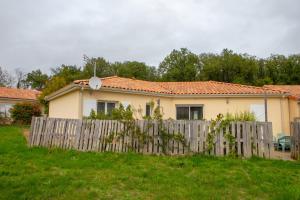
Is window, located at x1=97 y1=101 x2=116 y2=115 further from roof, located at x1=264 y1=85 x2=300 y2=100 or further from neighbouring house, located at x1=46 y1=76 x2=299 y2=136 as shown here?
roof, located at x1=264 y1=85 x2=300 y2=100

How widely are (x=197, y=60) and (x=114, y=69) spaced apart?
13.8 metres

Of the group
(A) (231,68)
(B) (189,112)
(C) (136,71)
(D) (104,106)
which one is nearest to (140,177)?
(D) (104,106)

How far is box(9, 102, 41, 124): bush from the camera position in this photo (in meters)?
26.2

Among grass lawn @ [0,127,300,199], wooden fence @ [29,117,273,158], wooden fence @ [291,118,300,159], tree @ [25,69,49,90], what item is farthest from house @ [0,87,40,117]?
wooden fence @ [291,118,300,159]

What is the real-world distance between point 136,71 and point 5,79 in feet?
112

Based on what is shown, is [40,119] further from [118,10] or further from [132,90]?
[118,10]

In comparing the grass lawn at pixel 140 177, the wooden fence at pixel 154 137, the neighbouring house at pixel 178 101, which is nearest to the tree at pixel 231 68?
the neighbouring house at pixel 178 101

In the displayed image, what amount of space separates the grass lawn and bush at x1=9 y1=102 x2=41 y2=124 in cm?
1905

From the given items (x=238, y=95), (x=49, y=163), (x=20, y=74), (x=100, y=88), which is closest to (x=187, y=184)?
(x=49, y=163)

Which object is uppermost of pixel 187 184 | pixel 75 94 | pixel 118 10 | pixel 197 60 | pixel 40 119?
pixel 197 60

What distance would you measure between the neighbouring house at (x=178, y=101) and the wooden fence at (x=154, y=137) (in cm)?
302

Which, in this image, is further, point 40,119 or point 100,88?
point 100,88

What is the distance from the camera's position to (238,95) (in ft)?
51.9

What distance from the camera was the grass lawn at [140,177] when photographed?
5223 millimetres
